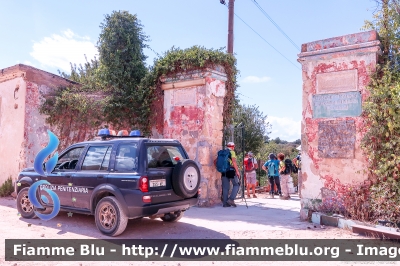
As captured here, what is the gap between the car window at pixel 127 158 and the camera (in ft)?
19.3

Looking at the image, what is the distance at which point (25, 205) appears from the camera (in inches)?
297

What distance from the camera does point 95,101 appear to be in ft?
35.9

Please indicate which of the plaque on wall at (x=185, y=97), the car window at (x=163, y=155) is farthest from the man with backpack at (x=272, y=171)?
the car window at (x=163, y=155)

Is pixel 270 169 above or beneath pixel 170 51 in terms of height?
beneath

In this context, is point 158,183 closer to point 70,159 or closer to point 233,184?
point 70,159

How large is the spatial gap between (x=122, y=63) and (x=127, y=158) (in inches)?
239

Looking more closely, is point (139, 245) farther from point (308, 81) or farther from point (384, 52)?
point (384, 52)

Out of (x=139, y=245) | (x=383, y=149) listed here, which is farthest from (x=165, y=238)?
(x=383, y=149)

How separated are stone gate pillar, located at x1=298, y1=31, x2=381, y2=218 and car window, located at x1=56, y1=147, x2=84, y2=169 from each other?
4686 mm

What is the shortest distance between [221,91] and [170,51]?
1.98 meters

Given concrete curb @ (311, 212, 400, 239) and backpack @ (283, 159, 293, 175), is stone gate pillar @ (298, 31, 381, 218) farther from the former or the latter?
backpack @ (283, 159, 293, 175)

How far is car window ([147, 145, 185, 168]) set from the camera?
19.7ft

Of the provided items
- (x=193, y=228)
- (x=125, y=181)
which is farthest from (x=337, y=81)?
(x=125, y=181)

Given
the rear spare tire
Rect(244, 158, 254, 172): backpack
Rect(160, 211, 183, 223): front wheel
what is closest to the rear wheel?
Rect(160, 211, 183, 223): front wheel
